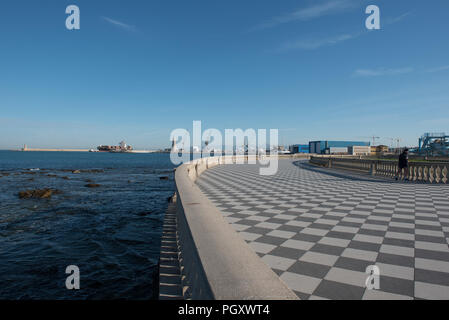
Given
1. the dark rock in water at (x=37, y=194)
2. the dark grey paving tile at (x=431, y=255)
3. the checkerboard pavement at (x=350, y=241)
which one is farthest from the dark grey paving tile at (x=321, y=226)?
the dark rock in water at (x=37, y=194)

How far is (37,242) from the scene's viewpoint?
410 inches

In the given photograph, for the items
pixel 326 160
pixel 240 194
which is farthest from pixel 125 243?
pixel 326 160

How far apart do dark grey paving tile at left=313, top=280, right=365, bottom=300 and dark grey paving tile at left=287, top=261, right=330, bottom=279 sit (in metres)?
0.25

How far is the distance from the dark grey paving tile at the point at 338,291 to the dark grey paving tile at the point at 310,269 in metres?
0.25

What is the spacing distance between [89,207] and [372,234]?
1653cm

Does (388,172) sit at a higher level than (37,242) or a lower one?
higher

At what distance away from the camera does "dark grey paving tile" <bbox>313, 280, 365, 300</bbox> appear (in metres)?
3.09

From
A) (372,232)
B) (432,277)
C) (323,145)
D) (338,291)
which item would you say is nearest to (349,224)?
(372,232)

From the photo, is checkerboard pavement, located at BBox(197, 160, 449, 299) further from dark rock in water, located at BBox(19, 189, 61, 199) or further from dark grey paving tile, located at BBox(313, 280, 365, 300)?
dark rock in water, located at BBox(19, 189, 61, 199)

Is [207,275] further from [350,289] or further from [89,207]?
[89,207]

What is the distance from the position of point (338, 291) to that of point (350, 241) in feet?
6.85

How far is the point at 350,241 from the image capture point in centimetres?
504

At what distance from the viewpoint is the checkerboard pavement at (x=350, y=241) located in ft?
11.1
